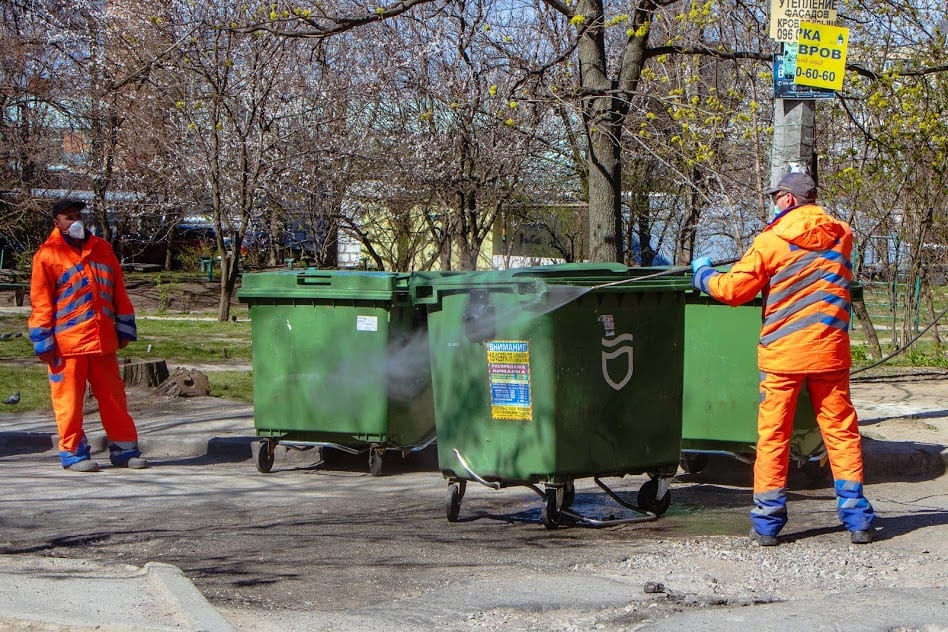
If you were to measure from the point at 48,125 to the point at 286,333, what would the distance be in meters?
15.8

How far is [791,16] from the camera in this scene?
261 inches

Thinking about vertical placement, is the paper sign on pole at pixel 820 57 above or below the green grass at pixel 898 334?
above

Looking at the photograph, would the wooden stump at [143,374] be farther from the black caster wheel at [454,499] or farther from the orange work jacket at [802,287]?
the orange work jacket at [802,287]

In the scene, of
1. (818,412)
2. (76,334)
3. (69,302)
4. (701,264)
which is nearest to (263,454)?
(76,334)

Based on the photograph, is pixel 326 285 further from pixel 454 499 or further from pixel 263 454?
pixel 454 499

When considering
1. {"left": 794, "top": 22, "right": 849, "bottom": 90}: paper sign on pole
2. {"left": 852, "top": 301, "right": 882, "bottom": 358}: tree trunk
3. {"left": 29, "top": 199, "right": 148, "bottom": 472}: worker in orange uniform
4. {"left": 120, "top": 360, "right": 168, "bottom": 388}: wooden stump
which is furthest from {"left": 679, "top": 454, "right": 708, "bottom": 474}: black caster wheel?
{"left": 852, "top": 301, "right": 882, "bottom": 358}: tree trunk

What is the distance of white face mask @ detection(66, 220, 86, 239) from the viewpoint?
A: 24.0 ft

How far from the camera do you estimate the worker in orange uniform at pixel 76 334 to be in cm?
723

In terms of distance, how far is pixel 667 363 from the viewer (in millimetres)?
5887

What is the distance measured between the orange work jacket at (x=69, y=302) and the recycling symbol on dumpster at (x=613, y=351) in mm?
3408

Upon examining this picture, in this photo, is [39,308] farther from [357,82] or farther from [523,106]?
[357,82]

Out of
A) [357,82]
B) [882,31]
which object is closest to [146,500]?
[882,31]

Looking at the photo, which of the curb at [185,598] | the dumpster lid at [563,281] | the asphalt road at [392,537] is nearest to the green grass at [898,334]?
the asphalt road at [392,537]

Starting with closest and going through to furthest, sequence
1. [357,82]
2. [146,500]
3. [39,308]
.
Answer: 1. [146,500]
2. [39,308]
3. [357,82]
